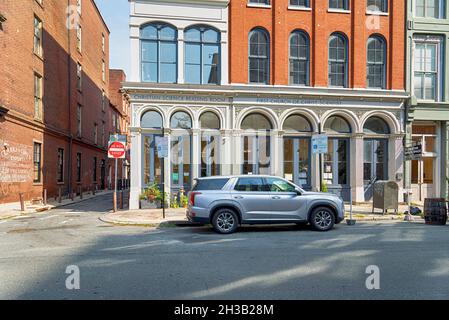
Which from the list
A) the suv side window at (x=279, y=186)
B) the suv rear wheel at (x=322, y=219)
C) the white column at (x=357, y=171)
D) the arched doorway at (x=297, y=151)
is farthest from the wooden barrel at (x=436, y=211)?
the arched doorway at (x=297, y=151)

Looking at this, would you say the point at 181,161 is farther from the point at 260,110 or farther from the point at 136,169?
the point at 260,110

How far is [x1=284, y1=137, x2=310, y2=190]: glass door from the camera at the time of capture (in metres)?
17.9

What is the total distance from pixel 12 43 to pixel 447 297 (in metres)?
21.3

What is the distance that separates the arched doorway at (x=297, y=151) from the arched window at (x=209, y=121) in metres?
3.64

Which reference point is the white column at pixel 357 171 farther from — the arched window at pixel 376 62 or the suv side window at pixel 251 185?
the suv side window at pixel 251 185

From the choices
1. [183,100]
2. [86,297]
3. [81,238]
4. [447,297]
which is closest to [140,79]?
[183,100]

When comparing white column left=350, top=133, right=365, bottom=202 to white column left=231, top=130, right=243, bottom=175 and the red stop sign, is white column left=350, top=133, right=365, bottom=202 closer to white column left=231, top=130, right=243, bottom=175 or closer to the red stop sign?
white column left=231, top=130, right=243, bottom=175

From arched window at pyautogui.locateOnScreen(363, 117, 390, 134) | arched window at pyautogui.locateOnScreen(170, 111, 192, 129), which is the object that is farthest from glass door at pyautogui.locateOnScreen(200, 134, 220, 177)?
arched window at pyautogui.locateOnScreen(363, 117, 390, 134)

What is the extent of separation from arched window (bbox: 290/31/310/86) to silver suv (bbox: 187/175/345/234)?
9.27m

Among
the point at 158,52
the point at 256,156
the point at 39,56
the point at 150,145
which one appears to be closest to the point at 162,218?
the point at 150,145

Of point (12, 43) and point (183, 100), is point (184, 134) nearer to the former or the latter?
point (183, 100)

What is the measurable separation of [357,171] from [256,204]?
972cm

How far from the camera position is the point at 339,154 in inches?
718

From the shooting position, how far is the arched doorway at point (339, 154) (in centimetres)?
1806
